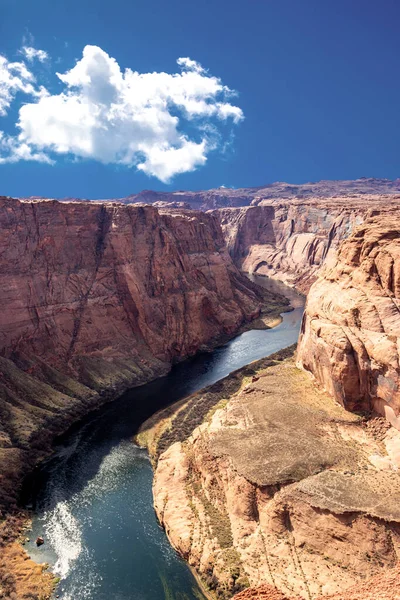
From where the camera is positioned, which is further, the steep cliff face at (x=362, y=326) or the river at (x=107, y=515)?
the steep cliff face at (x=362, y=326)


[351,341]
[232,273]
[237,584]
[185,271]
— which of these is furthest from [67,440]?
[232,273]

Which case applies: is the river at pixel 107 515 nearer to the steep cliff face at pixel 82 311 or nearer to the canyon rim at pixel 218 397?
the canyon rim at pixel 218 397

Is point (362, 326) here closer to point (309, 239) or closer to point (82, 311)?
point (82, 311)

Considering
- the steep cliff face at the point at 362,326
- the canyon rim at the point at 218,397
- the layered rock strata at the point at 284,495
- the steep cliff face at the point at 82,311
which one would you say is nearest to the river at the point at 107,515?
the canyon rim at the point at 218,397

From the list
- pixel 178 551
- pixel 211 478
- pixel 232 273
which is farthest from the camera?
pixel 232 273

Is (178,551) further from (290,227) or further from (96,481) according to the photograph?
(290,227)

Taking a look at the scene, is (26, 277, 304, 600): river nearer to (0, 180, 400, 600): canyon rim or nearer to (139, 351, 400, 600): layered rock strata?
(0, 180, 400, 600): canyon rim

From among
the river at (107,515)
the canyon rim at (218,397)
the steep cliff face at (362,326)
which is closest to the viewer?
the canyon rim at (218,397)
